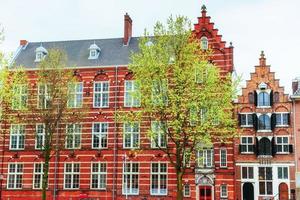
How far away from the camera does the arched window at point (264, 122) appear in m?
43.3

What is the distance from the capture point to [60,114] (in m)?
38.4

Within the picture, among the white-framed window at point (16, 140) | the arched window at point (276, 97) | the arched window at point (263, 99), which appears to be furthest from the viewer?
the white-framed window at point (16, 140)

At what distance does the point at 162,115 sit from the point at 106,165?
1267cm

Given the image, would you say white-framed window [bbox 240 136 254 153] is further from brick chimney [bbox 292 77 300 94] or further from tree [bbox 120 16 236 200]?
tree [bbox 120 16 236 200]

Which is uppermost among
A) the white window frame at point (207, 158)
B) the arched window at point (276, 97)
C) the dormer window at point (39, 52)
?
the dormer window at point (39, 52)

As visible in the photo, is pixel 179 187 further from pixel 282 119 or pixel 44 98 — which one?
pixel 282 119

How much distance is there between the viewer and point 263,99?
43875mm

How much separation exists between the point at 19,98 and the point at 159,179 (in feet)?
47.6

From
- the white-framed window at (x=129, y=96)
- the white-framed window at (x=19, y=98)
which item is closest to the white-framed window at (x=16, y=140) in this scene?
the white-framed window at (x=19, y=98)

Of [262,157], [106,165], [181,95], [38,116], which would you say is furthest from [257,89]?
[38,116]

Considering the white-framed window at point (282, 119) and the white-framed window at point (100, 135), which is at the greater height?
the white-framed window at point (282, 119)

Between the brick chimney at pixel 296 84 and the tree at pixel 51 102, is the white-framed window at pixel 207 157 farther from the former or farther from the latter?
the tree at pixel 51 102

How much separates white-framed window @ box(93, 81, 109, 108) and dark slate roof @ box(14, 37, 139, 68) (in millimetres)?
2161

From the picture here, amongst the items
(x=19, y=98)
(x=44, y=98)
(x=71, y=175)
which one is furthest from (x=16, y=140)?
(x=44, y=98)
